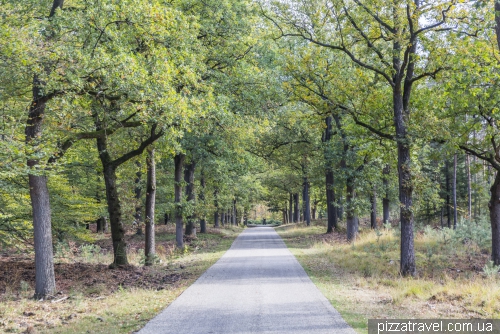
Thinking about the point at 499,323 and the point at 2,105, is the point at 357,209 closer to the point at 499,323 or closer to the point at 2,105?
the point at 499,323

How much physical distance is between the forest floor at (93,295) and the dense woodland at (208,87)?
2.86 ft

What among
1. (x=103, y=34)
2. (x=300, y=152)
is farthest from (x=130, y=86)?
(x=300, y=152)

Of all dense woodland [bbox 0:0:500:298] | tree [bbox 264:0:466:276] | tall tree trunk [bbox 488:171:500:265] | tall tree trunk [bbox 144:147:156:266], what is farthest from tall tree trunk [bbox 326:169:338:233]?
tall tree trunk [bbox 144:147:156:266]

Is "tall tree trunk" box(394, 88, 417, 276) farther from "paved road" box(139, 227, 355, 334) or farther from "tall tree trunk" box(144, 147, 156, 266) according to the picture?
"tall tree trunk" box(144, 147, 156, 266)

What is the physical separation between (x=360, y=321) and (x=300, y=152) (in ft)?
72.0

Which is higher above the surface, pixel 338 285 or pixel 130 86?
pixel 130 86

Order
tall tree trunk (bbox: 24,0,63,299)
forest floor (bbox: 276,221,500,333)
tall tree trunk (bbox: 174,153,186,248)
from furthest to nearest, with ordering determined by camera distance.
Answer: tall tree trunk (bbox: 174,153,186,248) → tall tree trunk (bbox: 24,0,63,299) → forest floor (bbox: 276,221,500,333)

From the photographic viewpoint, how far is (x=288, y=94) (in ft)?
56.1

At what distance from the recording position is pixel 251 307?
336 inches

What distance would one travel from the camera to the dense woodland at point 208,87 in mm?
10133

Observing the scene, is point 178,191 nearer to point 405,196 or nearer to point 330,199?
point 330,199

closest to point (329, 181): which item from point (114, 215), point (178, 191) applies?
point (178, 191)

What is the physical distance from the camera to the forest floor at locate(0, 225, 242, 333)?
26.2ft

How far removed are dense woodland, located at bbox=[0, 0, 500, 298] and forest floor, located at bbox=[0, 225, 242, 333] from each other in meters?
0.87
